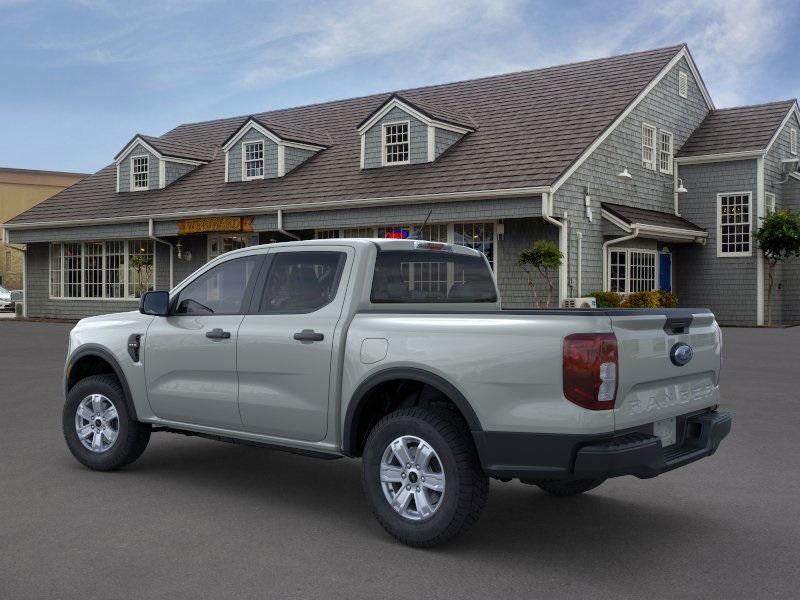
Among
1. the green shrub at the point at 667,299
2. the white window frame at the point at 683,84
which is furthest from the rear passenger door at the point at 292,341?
the white window frame at the point at 683,84

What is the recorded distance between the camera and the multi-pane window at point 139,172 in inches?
1230

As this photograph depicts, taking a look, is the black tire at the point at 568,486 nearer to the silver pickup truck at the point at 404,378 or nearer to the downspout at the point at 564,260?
the silver pickup truck at the point at 404,378

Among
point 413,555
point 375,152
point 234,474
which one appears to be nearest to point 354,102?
point 375,152

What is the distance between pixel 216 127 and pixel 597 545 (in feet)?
105

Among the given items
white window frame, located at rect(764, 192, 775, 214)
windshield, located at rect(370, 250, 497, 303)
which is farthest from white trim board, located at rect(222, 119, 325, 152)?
Result: windshield, located at rect(370, 250, 497, 303)

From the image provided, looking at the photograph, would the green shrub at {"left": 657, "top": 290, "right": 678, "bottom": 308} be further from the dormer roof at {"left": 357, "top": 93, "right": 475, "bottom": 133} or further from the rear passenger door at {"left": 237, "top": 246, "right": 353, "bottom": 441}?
the rear passenger door at {"left": 237, "top": 246, "right": 353, "bottom": 441}

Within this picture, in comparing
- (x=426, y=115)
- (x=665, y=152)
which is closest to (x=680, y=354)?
(x=426, y=115)

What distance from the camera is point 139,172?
102 feet

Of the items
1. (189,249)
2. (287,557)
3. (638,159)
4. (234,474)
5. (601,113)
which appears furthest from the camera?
(189,249)

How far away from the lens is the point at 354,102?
31.3 metres

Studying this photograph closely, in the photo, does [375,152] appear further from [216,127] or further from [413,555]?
[413,555]

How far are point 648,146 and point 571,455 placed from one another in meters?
22.4

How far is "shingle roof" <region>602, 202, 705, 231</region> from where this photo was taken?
23109 millimetres

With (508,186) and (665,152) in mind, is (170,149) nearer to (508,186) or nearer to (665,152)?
(508,186)
